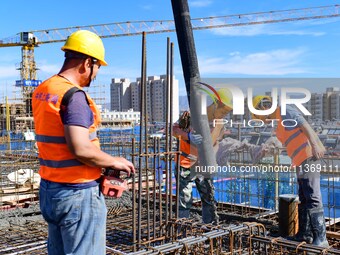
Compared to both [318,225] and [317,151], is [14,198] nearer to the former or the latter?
[318,225]

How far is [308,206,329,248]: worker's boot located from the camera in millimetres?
4161

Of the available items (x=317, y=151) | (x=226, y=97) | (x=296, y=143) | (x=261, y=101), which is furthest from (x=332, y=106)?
(x=317, y=151)

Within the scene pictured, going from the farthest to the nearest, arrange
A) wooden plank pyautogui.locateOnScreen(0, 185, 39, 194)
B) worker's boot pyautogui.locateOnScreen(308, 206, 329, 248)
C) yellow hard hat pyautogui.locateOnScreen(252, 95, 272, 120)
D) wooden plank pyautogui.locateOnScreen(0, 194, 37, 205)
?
wooden plank pyautogui.locateOnScreen(0, 185, 39, 194), wooden plank pyautogui.locateOnScreen(0, 194, 37, 205), yellow hard hat pyautogui.locateOnScreen(252, 95, 272, 120), worker's boot pyautogui.locateOnScreen(308, 206, 329, 248)

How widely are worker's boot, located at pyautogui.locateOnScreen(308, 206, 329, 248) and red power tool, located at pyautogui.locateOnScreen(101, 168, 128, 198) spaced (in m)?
2.63

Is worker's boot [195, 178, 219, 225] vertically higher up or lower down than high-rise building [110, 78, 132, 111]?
lower down

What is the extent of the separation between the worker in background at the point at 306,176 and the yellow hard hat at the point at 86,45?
2564mm

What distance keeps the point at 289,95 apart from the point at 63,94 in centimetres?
404

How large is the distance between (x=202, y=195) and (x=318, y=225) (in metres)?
1.41

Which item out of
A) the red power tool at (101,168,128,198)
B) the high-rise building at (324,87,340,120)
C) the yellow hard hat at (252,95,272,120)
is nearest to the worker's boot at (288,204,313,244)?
the yellow hard hat at (252,95,272,120)

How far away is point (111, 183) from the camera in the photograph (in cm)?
216

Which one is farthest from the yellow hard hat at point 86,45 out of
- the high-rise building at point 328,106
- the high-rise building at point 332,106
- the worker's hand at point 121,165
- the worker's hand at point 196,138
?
the high-rise building at point 332,106

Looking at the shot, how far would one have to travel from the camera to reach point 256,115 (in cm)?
505

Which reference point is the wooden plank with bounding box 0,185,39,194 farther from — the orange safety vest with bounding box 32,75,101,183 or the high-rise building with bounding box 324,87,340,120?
the orange safety vest with bounding box 32,75,101,183

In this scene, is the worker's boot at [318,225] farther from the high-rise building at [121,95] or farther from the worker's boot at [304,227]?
the high-rise building at [121,95]
